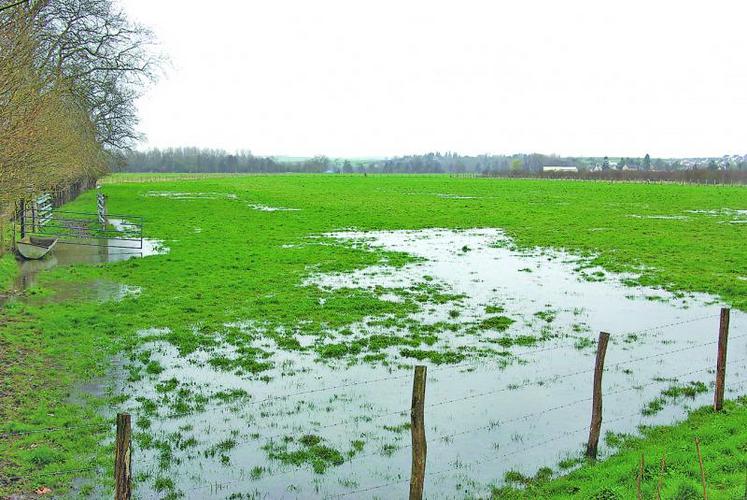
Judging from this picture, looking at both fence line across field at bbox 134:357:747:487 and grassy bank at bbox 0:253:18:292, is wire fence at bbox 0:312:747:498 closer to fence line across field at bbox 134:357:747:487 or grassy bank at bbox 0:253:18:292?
fence line across field at bbox 134:357:747:487

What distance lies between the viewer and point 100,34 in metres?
35.6

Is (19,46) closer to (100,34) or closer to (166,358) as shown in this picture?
(166,358)

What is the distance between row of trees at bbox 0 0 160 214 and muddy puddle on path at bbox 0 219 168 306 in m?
2.53

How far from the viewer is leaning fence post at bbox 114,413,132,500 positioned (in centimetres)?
568

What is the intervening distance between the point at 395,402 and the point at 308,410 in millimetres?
1466

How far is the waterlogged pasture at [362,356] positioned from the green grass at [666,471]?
467mm

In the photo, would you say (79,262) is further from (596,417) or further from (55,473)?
(596,417)

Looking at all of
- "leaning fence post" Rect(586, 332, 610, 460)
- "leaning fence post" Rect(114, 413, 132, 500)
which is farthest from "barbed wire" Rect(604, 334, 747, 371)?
"leaning fence post" Rect(114, 413, 132, 500)

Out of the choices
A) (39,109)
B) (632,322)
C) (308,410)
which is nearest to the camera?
(308,410)

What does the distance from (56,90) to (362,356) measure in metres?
19.7

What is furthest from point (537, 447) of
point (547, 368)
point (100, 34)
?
point (100, 34)

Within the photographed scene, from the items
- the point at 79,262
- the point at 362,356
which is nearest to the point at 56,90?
the point at 79,262

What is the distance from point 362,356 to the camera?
42.6 ft

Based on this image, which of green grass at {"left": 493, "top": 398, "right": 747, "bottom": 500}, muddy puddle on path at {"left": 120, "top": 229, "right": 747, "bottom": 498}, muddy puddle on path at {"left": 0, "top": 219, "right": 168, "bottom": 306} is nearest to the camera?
green grass at {"left": 493, "top": 398, "right": 747, "bottom": 500}
